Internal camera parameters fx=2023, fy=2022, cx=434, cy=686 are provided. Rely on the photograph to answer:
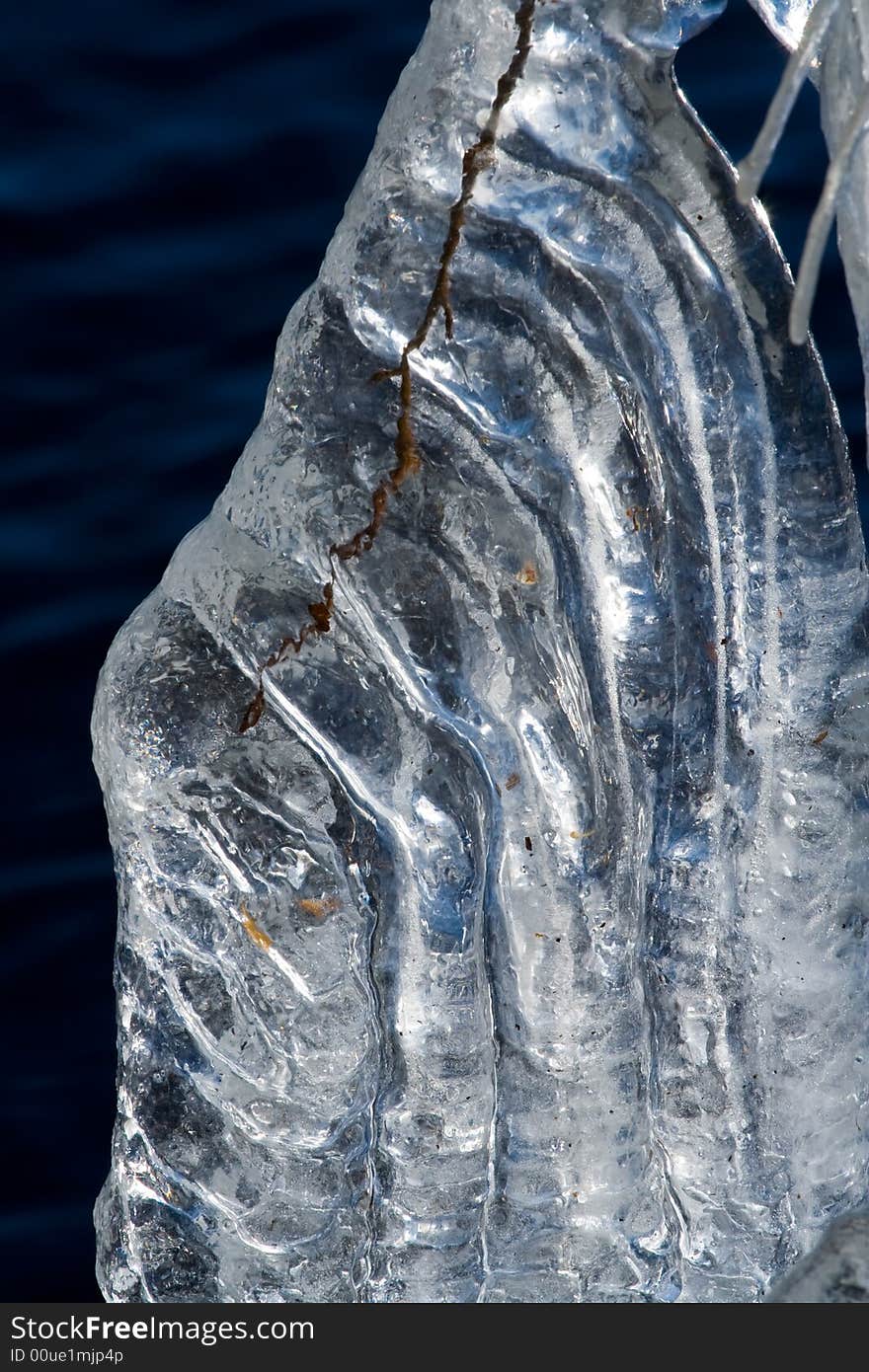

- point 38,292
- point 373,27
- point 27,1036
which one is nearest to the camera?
point 27,1036

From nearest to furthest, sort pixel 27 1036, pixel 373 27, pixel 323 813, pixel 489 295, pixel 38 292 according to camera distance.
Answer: pixel 489 295, pixel 323 813, pixel 27 1036, pixel 38 292, pixel 373 27

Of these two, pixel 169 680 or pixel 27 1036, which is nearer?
pixel 169 680

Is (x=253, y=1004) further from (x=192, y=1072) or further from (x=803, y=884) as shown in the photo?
(x=803, y=884)

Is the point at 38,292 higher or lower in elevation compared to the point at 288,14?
lower

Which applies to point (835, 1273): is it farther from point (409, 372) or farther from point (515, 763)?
point (409, 372)

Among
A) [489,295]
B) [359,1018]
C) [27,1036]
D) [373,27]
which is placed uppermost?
[373,27]

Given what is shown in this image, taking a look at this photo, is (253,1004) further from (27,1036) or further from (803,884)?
(27,1036)

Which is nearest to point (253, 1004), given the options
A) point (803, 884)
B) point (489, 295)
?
point (803, 884)

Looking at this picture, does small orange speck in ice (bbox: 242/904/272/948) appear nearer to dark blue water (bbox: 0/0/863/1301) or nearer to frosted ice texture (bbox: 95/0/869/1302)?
frosted ice texture (bbox: 95/0/869/1302)
